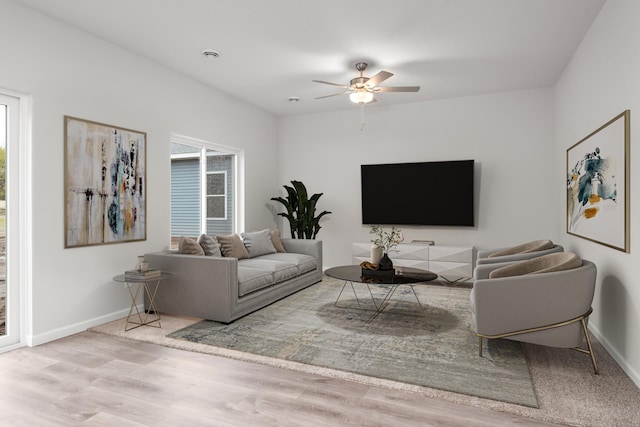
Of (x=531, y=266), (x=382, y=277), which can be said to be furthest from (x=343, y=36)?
(x=531, y=266)

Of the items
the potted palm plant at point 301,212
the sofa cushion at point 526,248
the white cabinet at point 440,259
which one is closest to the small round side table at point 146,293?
the potted palm plant at point 301,212

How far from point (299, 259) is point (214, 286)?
1.69 m

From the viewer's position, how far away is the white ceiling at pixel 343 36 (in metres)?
3.33

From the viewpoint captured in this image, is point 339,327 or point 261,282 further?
point 261,282

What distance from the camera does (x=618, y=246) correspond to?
114 inches

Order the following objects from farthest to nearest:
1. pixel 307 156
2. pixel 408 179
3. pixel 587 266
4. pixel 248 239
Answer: pixel 307 156 → pixel 408 179 → pixel 248 239 → pixel 587 266

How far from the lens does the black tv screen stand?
19.6 feet

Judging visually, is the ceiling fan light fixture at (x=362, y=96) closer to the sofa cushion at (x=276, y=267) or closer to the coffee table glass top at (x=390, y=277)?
the coffee table glass top at (x=390, y=277)

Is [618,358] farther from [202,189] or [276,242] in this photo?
[202,189]

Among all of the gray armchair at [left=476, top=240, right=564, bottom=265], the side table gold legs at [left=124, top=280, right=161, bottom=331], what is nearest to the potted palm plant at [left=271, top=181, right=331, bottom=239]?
the side table gold legs at [left=124, top=280, right=161, bottom=331]

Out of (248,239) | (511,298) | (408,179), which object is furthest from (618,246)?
(248,239)

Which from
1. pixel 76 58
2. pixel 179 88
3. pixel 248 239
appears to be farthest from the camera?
pixel 248 239

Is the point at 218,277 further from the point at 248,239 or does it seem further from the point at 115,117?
the point at 115,117

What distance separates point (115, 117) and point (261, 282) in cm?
228
